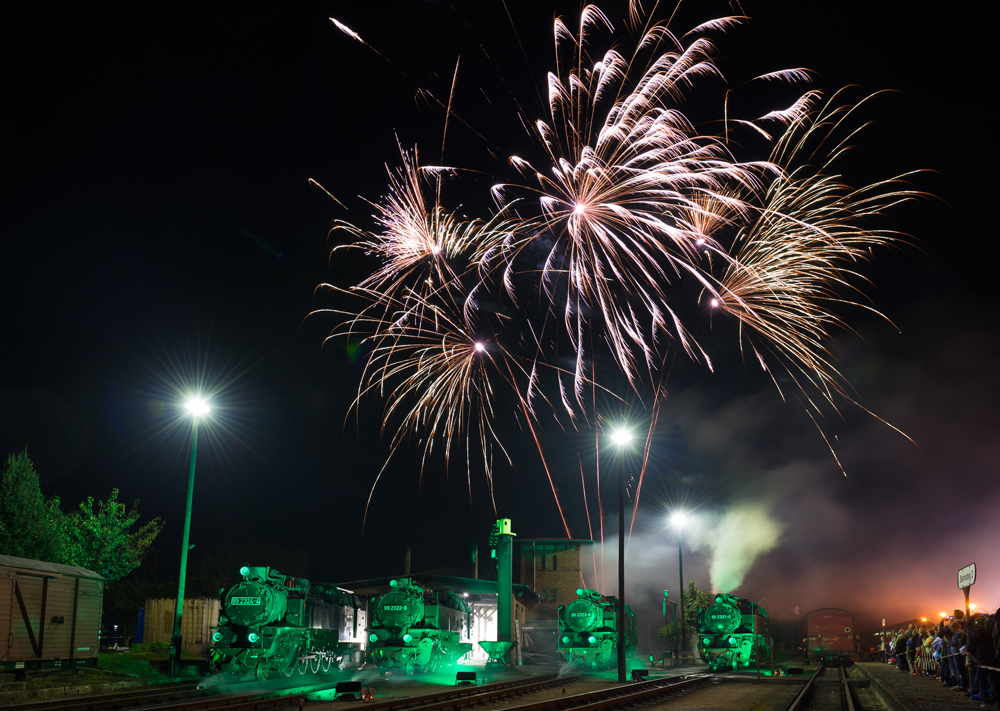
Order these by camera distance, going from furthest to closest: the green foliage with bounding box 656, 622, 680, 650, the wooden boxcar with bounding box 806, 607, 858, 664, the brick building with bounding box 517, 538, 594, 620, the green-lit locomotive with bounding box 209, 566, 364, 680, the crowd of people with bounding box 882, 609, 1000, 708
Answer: the brick building with bounding box 517, 538, 594, 620 < the green foliage with bounding box 656, 622, 680, 650 < the wooden boxcar with bounding box 806, 607, 858, 664 < the green-lit locomotive with bounding box 209, 566, 364, 680 < the crowd of people with bounding box 882, 609, 1000, 708

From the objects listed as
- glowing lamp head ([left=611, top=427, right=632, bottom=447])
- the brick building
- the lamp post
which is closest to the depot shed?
the lamp post

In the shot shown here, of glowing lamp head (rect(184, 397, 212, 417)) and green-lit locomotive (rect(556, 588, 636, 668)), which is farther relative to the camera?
green-lit locomotive (rect(556, 588, 636, 668))

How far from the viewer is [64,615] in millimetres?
24719

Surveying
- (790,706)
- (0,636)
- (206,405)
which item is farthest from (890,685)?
(0,636)

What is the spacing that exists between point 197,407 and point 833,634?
1564 inches

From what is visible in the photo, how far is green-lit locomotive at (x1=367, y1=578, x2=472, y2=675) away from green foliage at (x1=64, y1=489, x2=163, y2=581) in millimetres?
Answer: 16430

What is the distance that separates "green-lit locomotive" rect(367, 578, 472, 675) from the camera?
28984mm

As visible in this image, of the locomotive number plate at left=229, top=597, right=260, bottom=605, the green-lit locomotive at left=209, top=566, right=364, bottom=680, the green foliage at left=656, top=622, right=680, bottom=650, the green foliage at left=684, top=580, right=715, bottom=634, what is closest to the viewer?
the green-lit locomotive at left=209, top=566, right=364, bottom=680

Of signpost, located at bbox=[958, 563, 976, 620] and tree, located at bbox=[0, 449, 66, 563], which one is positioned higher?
tree, located at bbox=[0, 449, 66, 563]

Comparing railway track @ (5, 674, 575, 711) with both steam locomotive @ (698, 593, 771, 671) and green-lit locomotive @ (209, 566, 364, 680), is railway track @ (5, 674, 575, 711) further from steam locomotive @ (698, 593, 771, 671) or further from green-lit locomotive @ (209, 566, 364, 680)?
steam locomotive @ (698, 593, 771, 671)

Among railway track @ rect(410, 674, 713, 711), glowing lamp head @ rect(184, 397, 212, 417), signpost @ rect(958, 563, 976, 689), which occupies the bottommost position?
railway track @ rect(410, 674, 713, 711)

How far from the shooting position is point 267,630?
981 inches

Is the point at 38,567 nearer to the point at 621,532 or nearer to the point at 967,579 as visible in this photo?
the point at 621,532

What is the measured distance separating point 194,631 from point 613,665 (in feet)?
63.9
